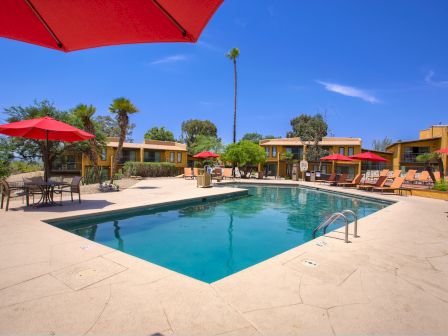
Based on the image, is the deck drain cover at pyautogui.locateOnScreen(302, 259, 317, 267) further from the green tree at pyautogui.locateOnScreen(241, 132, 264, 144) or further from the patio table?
the green tree at pyautogui.locateOnScreen(241, 132, 264, 144)

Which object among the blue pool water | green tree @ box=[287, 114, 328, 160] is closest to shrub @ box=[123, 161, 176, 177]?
the blue pool water

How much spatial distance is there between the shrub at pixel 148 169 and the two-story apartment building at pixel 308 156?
39.8 feet

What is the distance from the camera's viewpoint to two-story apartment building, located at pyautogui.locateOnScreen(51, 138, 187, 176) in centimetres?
2670

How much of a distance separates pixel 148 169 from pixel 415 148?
34.7 meters

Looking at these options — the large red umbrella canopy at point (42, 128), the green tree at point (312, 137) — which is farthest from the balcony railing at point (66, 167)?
the green tree at point (312, 137)

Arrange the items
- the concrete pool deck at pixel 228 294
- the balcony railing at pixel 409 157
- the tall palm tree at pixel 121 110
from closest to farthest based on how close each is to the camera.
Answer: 1. the concrete pool deck at pixel 228 294
2. the tall palm tree at pixel 121 110
3. the balcony railing at pixel 409 157

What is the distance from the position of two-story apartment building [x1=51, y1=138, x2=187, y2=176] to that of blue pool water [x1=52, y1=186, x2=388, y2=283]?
65.0 ft

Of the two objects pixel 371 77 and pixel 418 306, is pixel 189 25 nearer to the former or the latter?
pixel 418 306

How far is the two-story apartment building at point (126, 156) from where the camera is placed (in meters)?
26.7

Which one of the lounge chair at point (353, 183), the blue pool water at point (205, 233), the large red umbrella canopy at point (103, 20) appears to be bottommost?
the blue pool water at point (205, 233)

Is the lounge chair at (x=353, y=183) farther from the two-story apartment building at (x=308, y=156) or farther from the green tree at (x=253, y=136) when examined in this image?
the green tree at (x=253, y=136)

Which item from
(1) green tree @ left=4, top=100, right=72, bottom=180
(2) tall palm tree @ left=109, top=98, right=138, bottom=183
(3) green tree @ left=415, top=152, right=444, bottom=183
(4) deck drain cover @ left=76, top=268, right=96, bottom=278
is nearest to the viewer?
(4) deck drain cover @ left=76, top=268, right=96, bottom=278

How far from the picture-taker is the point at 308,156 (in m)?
29.3

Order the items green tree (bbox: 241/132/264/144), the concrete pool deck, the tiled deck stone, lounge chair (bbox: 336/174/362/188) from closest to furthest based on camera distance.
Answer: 1. the concrete pool deck
2. the tiled deck stone
3. lounge chair (bbox: 336/174/362/188)
4. green tree (bbox: 241/132/264/144)
